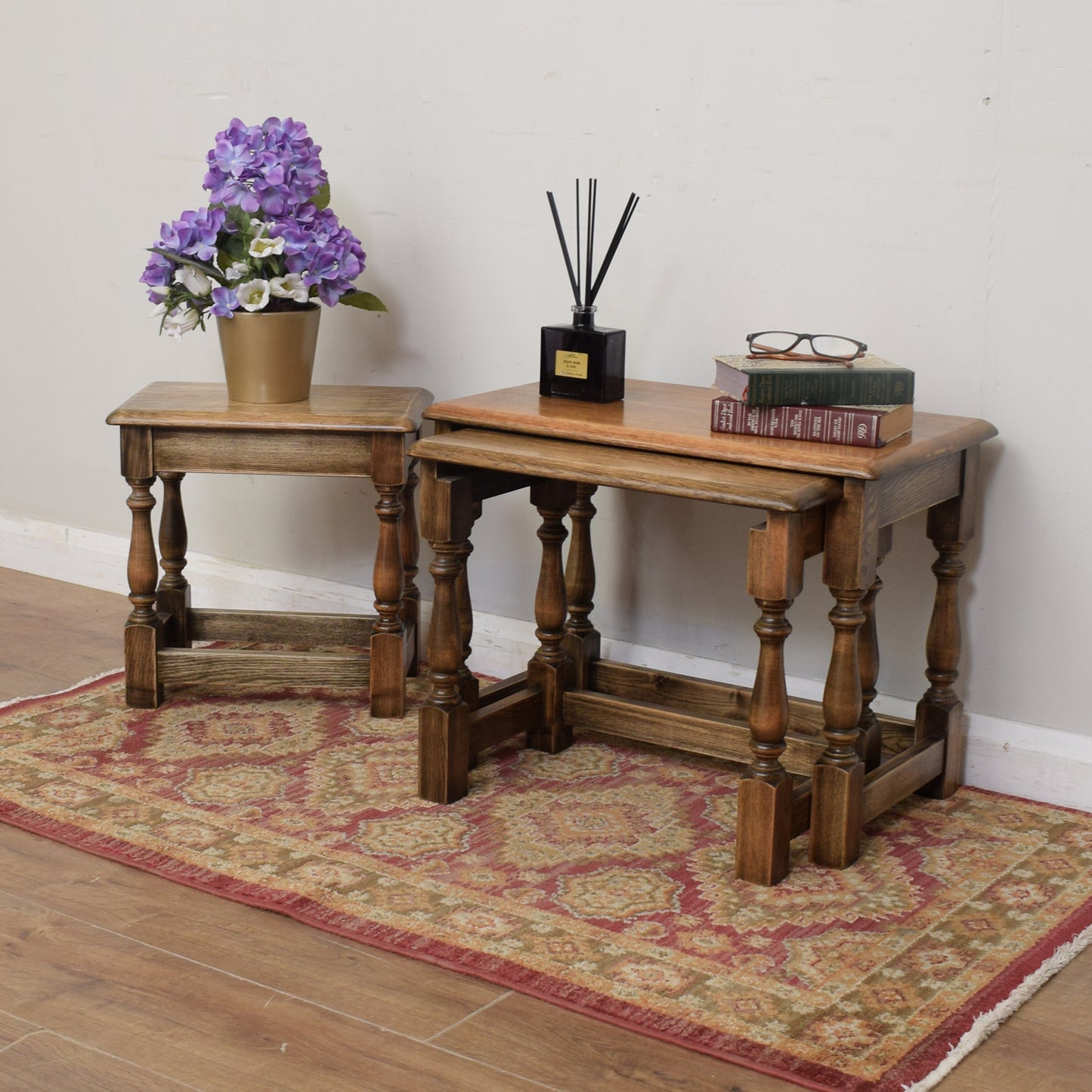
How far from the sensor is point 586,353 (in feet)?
8.63

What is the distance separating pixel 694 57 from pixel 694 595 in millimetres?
1049

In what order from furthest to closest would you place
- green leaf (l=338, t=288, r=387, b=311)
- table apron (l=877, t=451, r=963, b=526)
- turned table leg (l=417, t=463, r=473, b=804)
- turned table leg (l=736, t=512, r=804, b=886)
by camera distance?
1. green leaf (l=338, t=288, r=387, b=311)
2. turned table leg (l=417, t=463, r=473, b=804)
3. table apron (l=877, t=451, r=963, b=526)
4. turned table leg (l=736, t=512, r=804, b=886)

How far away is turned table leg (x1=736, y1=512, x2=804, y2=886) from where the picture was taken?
221 cm

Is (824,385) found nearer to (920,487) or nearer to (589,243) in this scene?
(920,487)

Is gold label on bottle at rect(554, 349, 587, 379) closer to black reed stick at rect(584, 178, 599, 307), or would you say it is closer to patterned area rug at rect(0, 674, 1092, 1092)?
black reed stick at rect(584, 178, 599, 307)

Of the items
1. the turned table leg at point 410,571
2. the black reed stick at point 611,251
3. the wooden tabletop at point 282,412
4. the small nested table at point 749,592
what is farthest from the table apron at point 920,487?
the turned table leg at point 410,571

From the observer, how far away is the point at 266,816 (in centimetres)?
257

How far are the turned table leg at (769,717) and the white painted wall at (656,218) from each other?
0.61 metres

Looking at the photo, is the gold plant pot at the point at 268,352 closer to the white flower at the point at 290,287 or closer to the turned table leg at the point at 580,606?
the white flower at the point at 290,287

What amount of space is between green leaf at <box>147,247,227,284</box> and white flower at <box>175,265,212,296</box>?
0.01 meters

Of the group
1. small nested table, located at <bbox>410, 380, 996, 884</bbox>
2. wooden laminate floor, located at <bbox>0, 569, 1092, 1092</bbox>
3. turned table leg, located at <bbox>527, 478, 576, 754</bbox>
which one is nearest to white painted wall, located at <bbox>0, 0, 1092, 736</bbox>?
small nested table, located at <bbox>410, 380, 996, 884</bbox>

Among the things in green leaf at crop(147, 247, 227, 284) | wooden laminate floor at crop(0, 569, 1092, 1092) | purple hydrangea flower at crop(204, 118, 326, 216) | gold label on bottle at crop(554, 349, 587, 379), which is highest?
purple hydrangea flower at crop(204, 118, 326, 216)

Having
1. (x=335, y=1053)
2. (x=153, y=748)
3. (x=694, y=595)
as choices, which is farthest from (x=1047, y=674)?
(x=153, y=748)

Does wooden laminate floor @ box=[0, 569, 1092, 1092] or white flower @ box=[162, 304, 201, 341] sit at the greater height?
white flower @ box=[162, 304, 201, 341]
